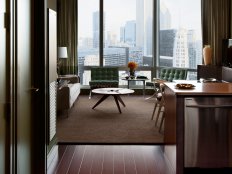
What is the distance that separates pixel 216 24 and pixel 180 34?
3.57ft

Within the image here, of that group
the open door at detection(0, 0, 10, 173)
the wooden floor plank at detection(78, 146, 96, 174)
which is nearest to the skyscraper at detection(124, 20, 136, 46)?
the wooden floor plank at detection(78, 146, 96, 174)

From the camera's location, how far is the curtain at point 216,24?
10.2 meters

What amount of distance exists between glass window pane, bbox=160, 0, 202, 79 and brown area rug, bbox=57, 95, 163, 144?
2200mm

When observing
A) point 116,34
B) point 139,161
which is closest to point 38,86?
point 139,161

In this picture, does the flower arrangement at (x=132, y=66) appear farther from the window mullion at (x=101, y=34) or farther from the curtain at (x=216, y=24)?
the curtain at (x=216, y=24)

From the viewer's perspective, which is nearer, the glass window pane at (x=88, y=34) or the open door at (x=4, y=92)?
the open door at (x=4, y=92)

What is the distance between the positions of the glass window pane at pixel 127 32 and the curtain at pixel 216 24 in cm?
155

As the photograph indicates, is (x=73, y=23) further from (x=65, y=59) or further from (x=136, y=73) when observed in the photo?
(x=136, y=73)

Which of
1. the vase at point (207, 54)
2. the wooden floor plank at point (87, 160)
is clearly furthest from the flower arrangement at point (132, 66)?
the wooden floor plank at point (87, 160)

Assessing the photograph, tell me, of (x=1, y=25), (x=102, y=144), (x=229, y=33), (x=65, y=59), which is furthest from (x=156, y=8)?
(x=1, y=25)

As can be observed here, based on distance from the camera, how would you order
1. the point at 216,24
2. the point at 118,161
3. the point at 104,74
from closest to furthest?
the point at 118,161 < the point at 216,24 < the point at 104,74

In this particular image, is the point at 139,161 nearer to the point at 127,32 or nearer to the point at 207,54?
the point at 207,54

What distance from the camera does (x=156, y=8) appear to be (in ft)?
35.8

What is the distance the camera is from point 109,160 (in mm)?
4738
